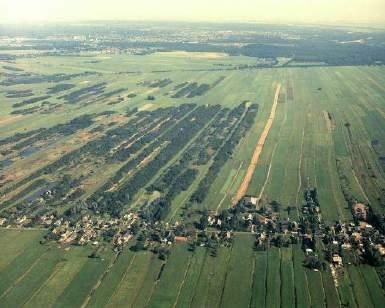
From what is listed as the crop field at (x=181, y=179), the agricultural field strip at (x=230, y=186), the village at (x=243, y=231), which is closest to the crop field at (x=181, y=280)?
the crop field at (x=181, y=179)

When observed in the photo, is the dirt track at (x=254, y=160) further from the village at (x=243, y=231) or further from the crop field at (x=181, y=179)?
the village at (x=243, y=231)

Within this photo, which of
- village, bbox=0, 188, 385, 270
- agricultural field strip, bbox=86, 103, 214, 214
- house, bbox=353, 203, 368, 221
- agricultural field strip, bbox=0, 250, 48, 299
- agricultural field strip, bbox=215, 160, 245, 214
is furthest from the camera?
agricultural field strip, bbox=86, 103, 214, 214

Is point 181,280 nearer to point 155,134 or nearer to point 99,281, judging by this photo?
point 99,281

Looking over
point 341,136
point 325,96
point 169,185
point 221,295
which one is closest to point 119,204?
point 169,185

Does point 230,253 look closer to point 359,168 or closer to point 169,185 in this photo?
point 169,185

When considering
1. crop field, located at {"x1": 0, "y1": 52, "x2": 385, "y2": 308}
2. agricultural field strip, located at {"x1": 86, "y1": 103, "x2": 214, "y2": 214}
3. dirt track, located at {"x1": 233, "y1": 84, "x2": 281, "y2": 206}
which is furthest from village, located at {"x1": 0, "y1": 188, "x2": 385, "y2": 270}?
agricultural field strip, located at {"x1": 86, "y1": 103, "x2": 214, "y2": 214}

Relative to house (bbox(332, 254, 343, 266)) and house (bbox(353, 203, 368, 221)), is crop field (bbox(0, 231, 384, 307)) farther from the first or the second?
house (bbox(353, 203, 368, 221))
